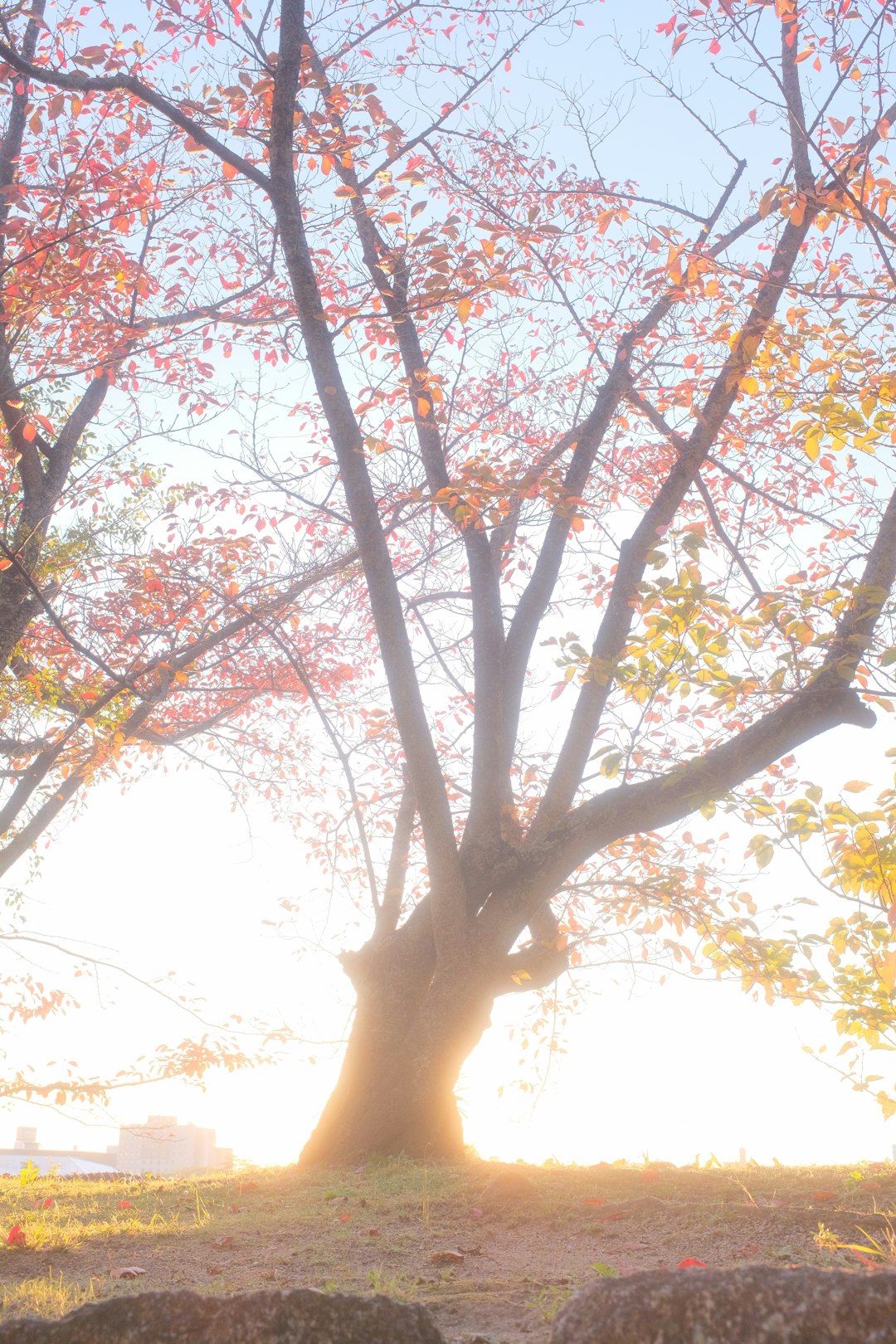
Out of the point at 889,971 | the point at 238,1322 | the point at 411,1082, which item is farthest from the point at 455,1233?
the point at 238,1322

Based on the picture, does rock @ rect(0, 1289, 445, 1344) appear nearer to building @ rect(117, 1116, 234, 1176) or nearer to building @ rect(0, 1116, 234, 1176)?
building @ rect(0, 1116, 234, 1176)

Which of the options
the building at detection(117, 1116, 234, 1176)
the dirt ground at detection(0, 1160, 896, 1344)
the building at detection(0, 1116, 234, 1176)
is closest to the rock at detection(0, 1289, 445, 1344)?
the dirt ground at detection(0, 1160, 896, 1344)

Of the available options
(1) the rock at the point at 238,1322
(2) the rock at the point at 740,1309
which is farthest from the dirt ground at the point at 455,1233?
(2) the rock at the point at 740,1309

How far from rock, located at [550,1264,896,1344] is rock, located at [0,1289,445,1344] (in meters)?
0.37

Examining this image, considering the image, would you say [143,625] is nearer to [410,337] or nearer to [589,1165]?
[410,337]

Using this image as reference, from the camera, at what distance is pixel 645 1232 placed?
3883 mm

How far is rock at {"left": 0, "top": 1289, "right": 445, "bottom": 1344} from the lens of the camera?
2025mm

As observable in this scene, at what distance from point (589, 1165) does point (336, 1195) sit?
1862 mm

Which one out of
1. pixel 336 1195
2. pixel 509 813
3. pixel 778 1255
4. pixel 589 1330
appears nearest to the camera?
pixel 589 1330

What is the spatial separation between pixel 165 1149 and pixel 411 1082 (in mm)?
7273

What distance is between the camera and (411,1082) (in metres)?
6.17

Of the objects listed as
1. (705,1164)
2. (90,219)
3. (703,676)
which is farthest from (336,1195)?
(90,219)

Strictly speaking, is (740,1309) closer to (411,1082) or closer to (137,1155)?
(411,1082)

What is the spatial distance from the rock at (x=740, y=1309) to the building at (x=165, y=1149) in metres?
5.92
